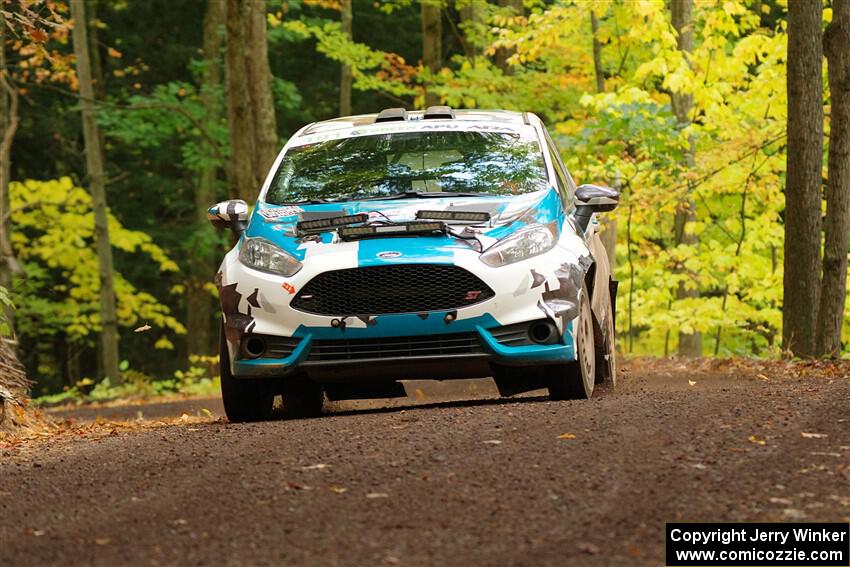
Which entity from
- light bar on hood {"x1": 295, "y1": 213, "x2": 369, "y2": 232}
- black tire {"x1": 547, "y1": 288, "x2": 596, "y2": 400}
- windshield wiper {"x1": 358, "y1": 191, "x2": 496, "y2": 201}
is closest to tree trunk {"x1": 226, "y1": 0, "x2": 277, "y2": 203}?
windshield wiper {"x1": 358, "y1": 191, "x2": 496, "y2": 201}

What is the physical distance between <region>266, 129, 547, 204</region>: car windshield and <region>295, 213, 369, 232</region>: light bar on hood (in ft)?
1.78

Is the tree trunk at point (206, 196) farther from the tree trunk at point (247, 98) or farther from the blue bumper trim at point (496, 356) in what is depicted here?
the blue bumper trim at point (496, 356)

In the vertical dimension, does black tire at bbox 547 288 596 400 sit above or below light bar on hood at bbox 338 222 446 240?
below

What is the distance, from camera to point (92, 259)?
104 feet

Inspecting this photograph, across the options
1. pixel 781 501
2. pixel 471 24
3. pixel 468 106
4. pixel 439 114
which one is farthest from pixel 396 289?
pixel 471 24

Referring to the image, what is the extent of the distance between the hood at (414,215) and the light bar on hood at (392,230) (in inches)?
1.5

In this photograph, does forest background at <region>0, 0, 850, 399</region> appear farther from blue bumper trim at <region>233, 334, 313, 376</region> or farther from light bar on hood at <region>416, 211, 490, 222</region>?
light bar on hood at <region>416, 211, 490, 222</region>

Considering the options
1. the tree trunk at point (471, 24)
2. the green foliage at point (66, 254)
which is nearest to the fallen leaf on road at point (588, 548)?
the tree trunk at point (471, 24)

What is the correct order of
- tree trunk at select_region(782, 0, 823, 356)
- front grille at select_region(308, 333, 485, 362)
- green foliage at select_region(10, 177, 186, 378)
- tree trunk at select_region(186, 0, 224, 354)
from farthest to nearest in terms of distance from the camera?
tree trunk at select_region(186, 0, 224, 354) → green foliage at select_region(10, 177, 186, 378) → tree trunk at select_region(782, 0, 823, 356) → front grille at select_region(308, 333, 485, 362)

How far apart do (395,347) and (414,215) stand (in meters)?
0.84

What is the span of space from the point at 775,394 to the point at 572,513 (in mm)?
3775

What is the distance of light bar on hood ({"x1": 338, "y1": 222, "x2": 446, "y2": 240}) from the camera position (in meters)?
8.19

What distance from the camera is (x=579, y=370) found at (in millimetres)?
8477

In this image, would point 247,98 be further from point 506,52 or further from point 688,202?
point 506,52
